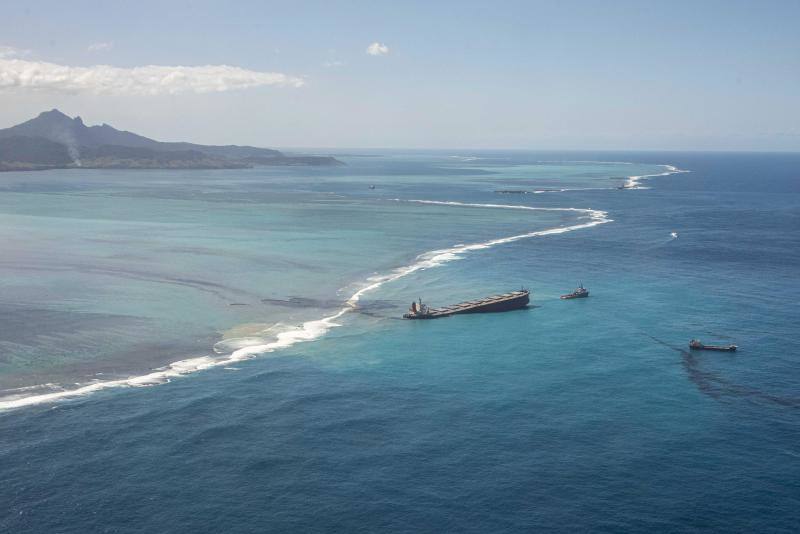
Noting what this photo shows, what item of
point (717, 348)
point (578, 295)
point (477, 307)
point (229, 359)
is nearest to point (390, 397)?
point (229, 359)

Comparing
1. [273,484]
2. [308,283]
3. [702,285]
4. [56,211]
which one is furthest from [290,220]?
[273,484]

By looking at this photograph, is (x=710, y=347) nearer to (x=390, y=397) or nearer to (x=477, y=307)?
(x=477, y=307)

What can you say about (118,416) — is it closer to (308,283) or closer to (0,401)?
(0,401)

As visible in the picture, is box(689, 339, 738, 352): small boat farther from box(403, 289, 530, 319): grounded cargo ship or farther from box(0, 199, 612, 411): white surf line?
box(0, 199, 612, 411): white surf line

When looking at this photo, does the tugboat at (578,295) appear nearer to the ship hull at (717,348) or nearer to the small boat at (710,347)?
the small boat at (710,347)

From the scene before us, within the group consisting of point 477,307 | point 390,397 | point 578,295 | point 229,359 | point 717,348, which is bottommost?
point 390,397
